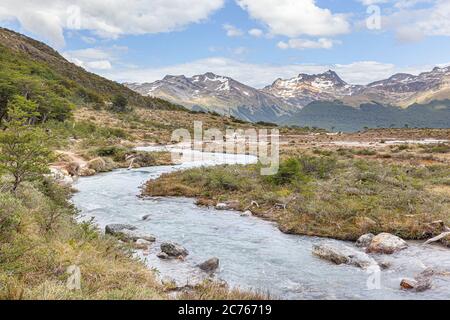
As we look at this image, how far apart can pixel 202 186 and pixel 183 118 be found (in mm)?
64056

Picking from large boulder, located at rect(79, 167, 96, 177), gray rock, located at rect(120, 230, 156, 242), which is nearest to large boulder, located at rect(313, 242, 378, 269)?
gray rock, located at rect(120, 230, 156, 242)

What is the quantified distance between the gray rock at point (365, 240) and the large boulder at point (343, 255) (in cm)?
92

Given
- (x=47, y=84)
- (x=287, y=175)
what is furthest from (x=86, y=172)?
(x=47, y=84)

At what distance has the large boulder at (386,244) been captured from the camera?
43.1 feet

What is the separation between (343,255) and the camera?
12.4 meters

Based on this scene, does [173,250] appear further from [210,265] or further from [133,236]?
[133,236]

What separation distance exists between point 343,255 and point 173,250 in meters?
5.39

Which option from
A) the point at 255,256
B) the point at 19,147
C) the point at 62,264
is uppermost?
the point at 19,147

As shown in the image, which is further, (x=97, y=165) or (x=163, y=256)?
(x=97, y=165)

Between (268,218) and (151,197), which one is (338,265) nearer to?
(268,218)

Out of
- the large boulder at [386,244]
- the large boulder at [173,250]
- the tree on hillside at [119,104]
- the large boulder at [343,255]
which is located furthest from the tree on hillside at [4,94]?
the tree on hillside at [119,104]

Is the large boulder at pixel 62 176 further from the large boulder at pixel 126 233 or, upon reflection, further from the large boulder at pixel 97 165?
the large boulder at pixel 126 233

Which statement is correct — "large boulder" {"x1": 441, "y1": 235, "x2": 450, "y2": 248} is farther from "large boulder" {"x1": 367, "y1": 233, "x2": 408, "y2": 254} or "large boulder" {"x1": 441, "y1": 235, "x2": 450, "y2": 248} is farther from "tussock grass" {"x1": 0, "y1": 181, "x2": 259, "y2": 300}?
"tussock grass" {"x1": 0, "y1": 181, "x2": 259, "y2": 300}

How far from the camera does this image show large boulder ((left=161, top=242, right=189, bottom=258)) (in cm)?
1282
